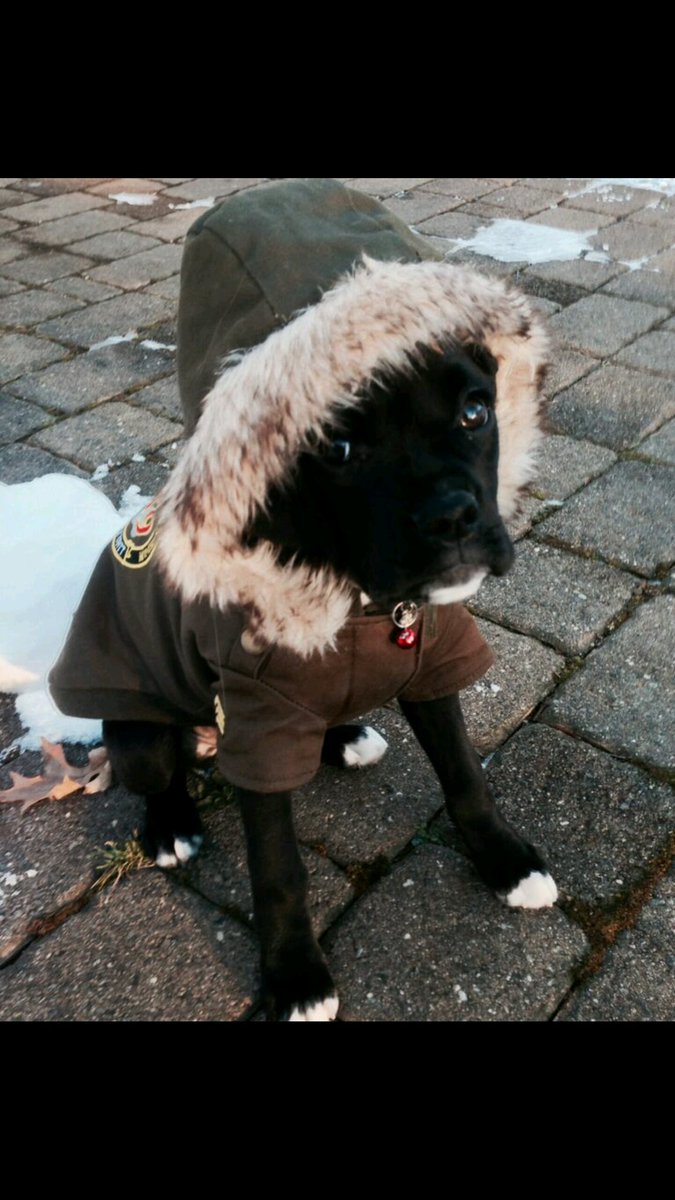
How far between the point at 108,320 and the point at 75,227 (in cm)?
162

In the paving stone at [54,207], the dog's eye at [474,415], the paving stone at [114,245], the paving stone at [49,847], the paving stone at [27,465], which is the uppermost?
the dog's eye at [474,415]

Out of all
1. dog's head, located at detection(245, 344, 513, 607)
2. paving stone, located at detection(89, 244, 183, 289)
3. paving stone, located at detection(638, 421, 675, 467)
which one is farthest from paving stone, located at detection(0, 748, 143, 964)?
paving stone, located at detection(89, 244, 183, 289)

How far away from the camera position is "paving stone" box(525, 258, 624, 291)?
14.4ft

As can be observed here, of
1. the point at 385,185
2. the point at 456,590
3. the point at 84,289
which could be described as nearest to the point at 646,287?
the point at 385,185

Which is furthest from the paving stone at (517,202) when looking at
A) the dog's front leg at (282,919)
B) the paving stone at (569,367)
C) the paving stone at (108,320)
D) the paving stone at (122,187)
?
the dog's front leg at (282,919)

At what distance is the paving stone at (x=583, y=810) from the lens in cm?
191

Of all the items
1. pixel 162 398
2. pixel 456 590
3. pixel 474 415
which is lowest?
pixel 162 398

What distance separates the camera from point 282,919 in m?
1.72

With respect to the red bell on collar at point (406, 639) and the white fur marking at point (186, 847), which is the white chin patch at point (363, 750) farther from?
the red bell on collar at point (406, 639)

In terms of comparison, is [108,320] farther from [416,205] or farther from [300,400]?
[300,400]

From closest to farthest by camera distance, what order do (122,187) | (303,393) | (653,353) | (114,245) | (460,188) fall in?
(303,393), (653,353), (114,245), (460,188), (122,187)

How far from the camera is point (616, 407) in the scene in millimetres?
3465

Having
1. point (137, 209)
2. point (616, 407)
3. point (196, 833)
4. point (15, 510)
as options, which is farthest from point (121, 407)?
point (137, 209)

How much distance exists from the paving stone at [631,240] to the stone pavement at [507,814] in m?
1.31
